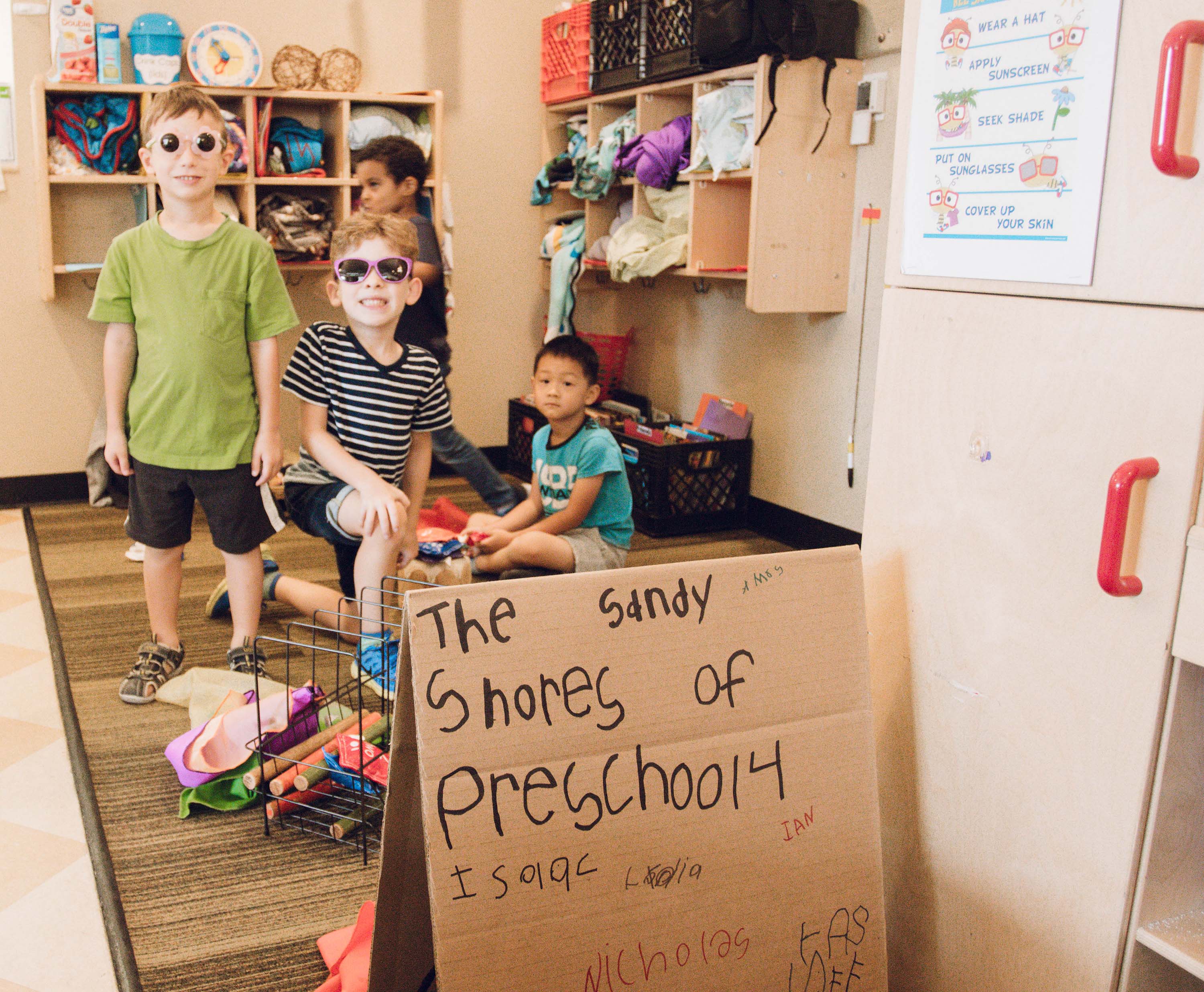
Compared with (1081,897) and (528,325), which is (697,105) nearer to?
(528,325)

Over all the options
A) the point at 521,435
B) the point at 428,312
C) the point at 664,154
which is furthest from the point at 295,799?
the point at 521,435

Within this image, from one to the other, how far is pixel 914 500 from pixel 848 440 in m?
2.34

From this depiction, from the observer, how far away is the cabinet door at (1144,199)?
3.06 ft

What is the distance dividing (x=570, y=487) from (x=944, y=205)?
6.17 ft

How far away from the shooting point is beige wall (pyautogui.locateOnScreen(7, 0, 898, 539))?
3.61m

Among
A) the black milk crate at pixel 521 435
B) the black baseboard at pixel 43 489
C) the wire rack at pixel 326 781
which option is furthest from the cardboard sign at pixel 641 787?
the black baseboard at pixel 43 489

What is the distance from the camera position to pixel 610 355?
4633mm

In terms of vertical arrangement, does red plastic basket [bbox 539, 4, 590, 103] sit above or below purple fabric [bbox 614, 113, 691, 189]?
above

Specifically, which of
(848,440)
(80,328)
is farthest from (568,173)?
(80,328)

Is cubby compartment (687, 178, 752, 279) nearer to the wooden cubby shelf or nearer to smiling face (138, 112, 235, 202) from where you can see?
the wooden cubby shelf

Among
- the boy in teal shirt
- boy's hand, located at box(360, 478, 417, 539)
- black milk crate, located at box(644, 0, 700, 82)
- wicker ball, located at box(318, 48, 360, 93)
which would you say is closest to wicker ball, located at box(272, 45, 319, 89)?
wicker ball, located at box(318, 48, 360, 93)

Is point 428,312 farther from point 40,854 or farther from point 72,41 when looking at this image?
point 40,854

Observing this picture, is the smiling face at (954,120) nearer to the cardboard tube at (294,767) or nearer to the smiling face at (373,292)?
the cardboard tube at (294,767)

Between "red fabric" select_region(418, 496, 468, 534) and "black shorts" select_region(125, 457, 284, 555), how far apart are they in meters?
1.11
